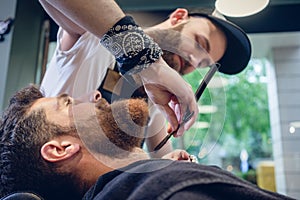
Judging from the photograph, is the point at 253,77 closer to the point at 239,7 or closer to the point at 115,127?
the point at 239,7

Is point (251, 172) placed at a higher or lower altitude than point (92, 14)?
lower

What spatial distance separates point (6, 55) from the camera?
1.71 meters

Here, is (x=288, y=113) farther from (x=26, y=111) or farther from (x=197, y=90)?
(x=26, y=111)

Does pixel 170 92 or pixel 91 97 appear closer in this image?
pixel 170 92

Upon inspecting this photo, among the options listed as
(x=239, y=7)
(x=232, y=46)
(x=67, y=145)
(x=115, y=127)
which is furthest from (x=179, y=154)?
(x=239, y=7)

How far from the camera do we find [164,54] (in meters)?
0.87

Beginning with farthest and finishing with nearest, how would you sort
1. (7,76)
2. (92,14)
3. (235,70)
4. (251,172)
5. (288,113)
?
(251,172) → (288,113) → (7,76) → (235,70) → (92,14)

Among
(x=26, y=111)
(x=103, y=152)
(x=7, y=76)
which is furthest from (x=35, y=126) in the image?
(x=7, y=76)

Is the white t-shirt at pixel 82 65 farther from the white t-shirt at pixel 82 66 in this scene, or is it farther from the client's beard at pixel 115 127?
the client's beard at pixel 115 127

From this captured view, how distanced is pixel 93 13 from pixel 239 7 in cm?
114

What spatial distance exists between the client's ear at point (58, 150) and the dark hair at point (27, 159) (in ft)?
0.05

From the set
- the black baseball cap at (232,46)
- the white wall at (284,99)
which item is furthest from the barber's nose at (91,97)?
the white wall at (284,99)

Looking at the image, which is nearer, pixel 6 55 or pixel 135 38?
pixel 135 38

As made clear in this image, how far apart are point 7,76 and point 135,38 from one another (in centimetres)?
119
